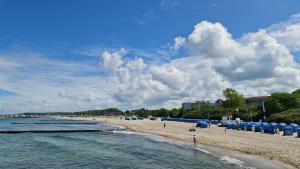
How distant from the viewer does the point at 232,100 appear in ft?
396

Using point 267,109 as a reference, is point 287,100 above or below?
above

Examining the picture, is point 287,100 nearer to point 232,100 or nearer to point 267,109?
point 267,109

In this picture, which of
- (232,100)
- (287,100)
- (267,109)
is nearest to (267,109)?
(267,109)

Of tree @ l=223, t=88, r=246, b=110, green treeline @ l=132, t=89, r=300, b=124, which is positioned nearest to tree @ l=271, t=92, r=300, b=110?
green treeline @ l=132, t=89, r=300, b=124

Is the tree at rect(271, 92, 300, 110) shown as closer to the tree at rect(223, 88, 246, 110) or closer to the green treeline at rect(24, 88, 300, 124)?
the green treeline at rect(24, 88, 300, 124)

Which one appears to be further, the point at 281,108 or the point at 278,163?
the point at 281,108

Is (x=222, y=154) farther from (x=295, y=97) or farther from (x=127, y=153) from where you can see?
(x=295, y=97)

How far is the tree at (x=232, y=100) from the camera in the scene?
393ft

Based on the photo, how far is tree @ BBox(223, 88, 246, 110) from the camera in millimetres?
119750

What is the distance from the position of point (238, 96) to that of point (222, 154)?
87827 millimetres

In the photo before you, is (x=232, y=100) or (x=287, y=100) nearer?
(x=287, y=100)

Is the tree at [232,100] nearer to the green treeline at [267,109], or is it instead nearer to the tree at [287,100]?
the green treeline at [267,109]

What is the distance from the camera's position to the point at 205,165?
29.7m

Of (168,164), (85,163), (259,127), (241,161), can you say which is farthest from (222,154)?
(259,127)
